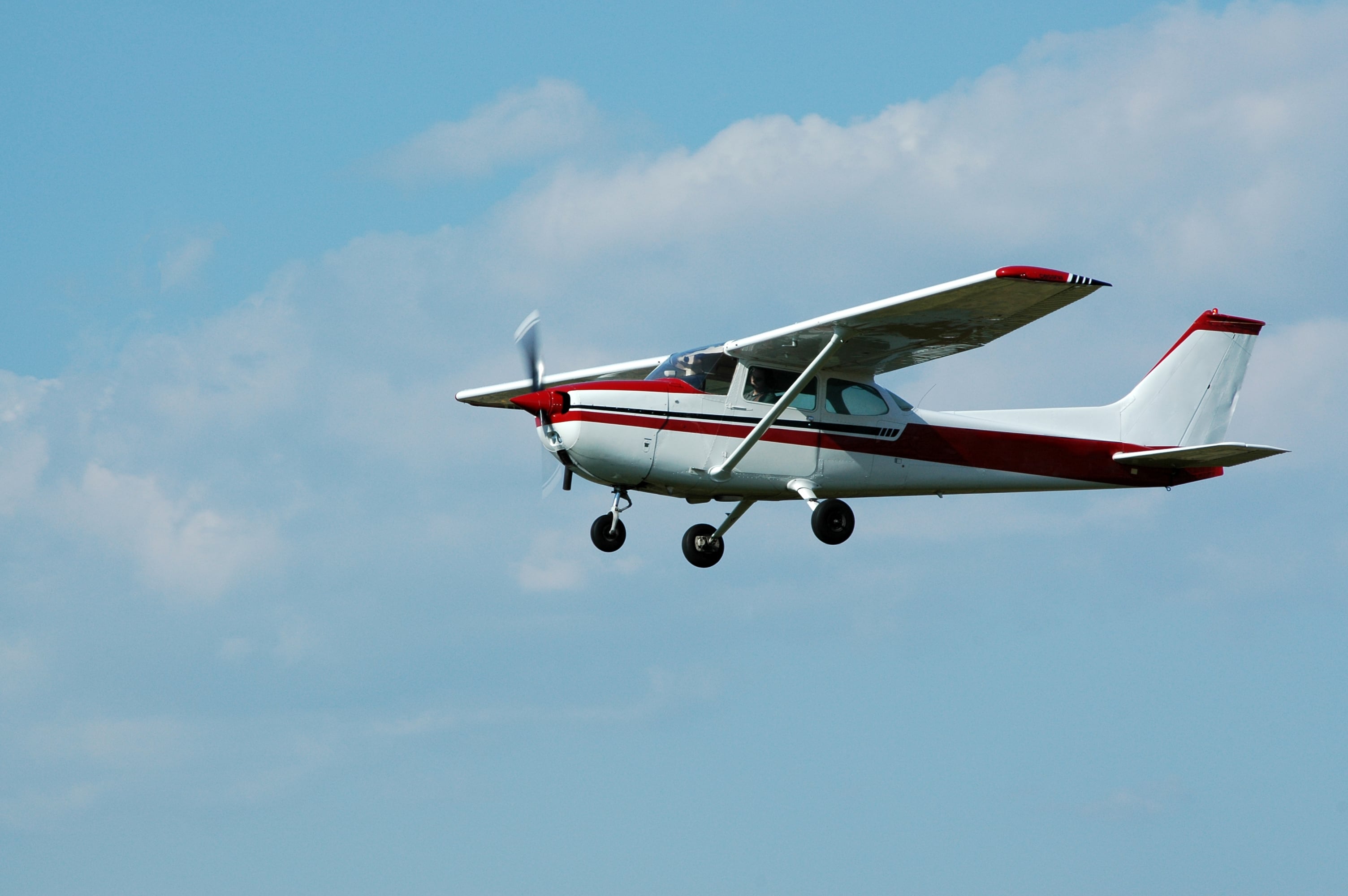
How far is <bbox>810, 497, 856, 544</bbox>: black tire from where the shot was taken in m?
18.3

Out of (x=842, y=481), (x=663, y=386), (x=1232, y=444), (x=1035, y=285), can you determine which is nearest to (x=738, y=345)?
(x=663, y=386)

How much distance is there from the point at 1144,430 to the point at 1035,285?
19.5ft

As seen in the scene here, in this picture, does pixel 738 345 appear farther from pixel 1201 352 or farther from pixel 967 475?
pixel 1201 352

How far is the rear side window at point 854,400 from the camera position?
1838cm

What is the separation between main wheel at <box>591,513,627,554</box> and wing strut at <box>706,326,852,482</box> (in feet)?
4.38

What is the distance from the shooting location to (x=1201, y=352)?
21406 mm

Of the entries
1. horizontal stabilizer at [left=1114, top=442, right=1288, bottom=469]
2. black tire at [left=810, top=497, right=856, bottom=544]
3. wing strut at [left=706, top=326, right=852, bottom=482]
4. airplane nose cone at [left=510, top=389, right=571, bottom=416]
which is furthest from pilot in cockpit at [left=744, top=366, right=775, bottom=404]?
horizontal stabilizer at [left=1114, top=442, right=1288, bottom=469]

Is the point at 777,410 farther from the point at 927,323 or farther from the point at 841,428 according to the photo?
the point at 927,323

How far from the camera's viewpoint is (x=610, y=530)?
18062mm

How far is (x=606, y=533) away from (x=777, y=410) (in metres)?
2.53

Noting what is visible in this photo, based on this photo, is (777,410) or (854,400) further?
(854,400)

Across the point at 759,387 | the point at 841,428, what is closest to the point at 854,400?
the point at 841,428

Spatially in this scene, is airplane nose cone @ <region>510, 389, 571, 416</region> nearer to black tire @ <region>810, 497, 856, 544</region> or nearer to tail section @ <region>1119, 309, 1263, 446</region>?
black tire @ <region>810, 497, 856, 544</region>

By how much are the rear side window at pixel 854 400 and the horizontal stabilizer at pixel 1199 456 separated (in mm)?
3854
